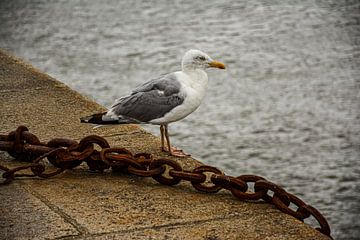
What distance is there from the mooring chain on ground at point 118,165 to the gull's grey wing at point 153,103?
446 millimetres

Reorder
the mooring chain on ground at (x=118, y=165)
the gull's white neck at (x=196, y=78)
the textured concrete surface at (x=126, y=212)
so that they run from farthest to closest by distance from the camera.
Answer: the gull's white neck at (x=196, y=78) → the mooring chain on ground at (x=118, y=165) → the textured concrete surface at (x=126, y=212)

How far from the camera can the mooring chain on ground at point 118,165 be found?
379 cm

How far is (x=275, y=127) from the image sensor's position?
7047mm

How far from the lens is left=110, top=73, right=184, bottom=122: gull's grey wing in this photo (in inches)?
184

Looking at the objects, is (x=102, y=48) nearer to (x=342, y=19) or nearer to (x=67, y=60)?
(x=67, y=60)

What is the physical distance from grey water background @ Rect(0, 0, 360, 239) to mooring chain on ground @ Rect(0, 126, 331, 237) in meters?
1.56

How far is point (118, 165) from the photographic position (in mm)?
4102

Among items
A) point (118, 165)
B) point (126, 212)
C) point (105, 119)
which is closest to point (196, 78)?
point (105, 119)

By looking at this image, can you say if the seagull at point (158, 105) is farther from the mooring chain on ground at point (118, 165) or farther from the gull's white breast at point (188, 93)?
the mooring chain on ground at point (118, 165)

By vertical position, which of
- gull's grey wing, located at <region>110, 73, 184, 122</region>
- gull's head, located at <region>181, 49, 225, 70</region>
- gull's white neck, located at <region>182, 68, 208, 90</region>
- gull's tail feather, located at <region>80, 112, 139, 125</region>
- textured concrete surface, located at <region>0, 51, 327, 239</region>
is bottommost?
textured concrete surface, located at <region>0, 51, 327, 239</region>

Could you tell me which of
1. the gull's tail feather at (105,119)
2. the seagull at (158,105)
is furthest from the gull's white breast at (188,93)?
the gull's tail feather at (105,119)

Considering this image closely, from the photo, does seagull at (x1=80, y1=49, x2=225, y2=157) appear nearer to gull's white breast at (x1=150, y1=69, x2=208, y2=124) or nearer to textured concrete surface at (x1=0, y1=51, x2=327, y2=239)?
gull's white breast at (x1=150, y1=69, x2=208, y2=124)

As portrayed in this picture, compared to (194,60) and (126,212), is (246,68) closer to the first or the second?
(194,60)

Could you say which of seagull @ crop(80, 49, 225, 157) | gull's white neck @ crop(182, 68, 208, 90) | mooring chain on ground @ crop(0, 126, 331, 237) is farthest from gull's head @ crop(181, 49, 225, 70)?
mooring chain on ground @ crop(0, 126, 331, 237)
